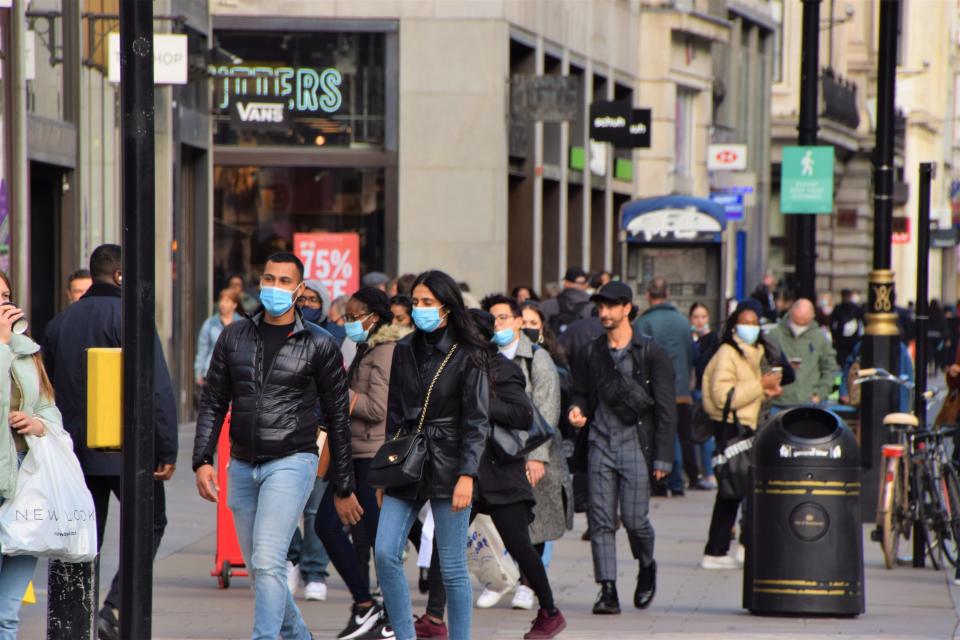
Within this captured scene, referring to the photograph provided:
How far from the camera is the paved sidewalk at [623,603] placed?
936 centimetres

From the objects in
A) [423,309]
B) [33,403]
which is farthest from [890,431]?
[33,403]

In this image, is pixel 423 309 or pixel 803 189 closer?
pixel 423 309

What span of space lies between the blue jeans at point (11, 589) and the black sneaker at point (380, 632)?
2.33 metres

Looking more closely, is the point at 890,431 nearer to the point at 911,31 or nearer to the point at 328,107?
the point at 328,107

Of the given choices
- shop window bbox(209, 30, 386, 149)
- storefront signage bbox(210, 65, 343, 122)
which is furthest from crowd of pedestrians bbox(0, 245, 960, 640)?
shop window bbox(209, 30, 386, 149)

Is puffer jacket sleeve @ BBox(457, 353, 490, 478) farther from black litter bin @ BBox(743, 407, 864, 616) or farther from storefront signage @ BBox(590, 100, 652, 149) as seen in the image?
storefront signage @ BBox(590, 100, 652, 149)

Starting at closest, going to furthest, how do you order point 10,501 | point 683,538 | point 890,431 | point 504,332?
point 10,501
point 504,332
point 890,431
point 683,538

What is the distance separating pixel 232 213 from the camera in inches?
1026

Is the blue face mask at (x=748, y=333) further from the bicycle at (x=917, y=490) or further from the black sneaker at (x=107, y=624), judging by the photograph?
the black sneaker at (x=107, y=624)

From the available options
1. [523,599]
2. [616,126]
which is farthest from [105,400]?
[616,126]

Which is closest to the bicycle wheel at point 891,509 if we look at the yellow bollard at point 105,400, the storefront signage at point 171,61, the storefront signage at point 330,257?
the storefront signage at point 171,61

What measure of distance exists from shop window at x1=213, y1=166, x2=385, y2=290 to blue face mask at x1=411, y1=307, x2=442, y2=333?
58.9 feet

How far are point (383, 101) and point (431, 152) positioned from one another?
101 centimetres

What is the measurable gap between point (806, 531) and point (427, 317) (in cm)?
308
